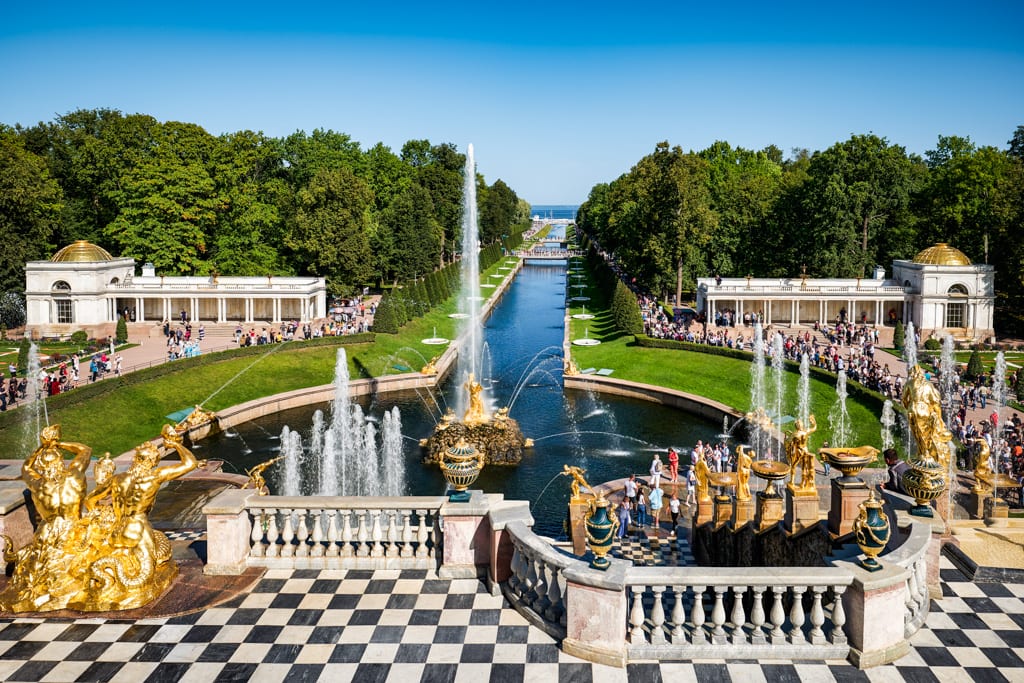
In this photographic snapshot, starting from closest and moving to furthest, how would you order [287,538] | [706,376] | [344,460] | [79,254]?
[287,538]
[344,460]
[706,376]
[79,254]

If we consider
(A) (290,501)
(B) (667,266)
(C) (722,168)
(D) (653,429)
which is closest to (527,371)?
(D) (653,429)

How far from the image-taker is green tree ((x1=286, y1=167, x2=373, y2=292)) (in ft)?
256

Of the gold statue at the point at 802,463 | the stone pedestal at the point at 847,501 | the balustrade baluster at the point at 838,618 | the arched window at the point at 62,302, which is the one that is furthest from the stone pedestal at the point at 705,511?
the arched window at the point at 62,302

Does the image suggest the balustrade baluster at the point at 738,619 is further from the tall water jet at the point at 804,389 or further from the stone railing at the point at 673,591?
the tall water jet at the point at 804,389

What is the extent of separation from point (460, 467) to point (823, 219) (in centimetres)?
6971

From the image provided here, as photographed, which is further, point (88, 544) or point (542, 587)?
point (88, 544)

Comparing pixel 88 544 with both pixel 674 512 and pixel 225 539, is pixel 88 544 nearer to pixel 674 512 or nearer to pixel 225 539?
pixel 225 539

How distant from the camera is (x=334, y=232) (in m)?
78.4

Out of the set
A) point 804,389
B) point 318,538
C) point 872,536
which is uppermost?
point 872,536

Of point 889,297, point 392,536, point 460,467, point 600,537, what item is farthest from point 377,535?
point 889,297

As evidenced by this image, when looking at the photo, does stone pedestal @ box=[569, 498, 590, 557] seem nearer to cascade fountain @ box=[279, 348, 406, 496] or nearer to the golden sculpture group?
cascade fountain @ box=[279, 348, 406, 496]

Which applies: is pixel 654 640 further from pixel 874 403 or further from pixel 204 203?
pixel 204 203

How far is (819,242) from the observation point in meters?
78.8

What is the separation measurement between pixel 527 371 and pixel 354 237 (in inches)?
1077
